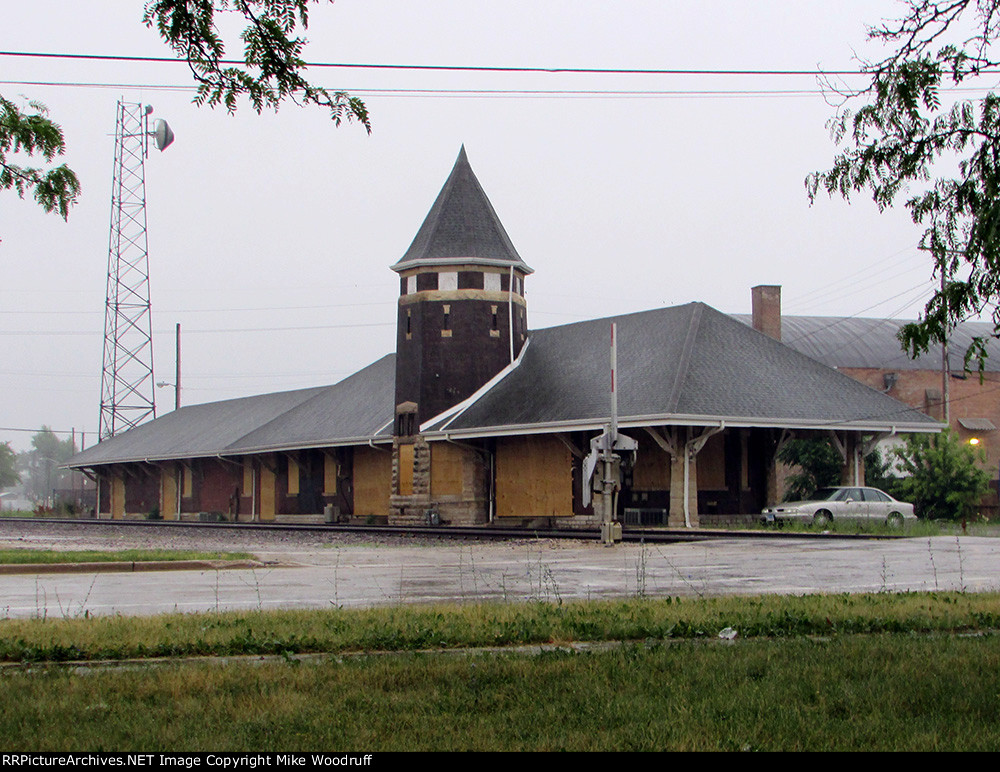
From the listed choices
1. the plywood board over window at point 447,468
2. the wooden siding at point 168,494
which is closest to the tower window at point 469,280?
the plywood board over window at point 447,468

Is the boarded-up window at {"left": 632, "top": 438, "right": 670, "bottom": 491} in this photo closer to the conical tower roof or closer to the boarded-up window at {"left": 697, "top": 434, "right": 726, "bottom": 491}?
the boarded-up window at {"left": 697, "top": 434, "right": 726, "bottom": 491}

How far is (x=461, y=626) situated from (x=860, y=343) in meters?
57.0

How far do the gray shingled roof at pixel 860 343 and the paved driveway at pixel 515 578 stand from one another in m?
39.1

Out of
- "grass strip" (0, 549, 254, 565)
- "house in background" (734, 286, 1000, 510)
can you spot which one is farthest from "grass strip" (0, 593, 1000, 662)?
"house in background" (734, 286, 1000, 510)

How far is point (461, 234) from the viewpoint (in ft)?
136

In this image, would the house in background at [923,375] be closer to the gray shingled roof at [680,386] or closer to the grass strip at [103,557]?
the gray shingled roof at [680,386]

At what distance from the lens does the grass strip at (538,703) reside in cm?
582

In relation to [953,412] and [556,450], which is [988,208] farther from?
[953,412]

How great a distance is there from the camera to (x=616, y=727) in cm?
607

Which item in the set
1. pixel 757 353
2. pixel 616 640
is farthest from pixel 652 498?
pixel 616 640

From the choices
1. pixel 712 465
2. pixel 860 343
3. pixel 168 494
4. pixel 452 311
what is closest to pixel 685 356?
pixel 712 465

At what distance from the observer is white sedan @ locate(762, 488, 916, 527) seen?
34344mm

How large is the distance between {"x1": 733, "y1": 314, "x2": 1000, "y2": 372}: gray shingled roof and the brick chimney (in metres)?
→ 12.9
